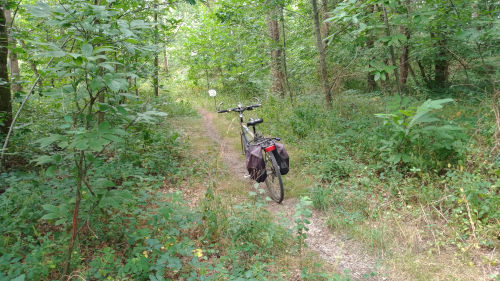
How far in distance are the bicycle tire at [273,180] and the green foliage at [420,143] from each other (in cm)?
179

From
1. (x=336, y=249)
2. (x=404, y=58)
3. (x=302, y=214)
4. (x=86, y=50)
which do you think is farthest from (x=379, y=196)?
(x=404, y=58)

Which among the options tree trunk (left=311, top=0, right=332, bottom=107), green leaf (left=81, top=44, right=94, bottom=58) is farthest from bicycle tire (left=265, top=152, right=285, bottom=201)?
tree trunk (left=311, top=0, right=332, bottom=107)

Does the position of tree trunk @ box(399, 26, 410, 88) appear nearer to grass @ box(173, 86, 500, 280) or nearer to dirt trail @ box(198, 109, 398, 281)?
grass @ box(173, 86, 500, 280)

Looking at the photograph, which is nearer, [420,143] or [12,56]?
[420,143]

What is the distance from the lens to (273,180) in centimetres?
473

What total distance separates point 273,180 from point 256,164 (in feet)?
1.90

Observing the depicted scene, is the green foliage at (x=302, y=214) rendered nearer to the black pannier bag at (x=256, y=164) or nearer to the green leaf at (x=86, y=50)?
the black pannier bag at (x=256, y=164)

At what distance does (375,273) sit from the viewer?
304 centimetres

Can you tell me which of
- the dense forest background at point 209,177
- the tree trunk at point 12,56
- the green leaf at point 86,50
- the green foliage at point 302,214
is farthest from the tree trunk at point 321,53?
the green leaf at point 86,50

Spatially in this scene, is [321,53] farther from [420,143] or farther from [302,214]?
[302,214]

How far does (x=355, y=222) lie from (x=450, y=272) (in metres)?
1.17

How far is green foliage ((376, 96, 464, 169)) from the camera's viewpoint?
459 cm

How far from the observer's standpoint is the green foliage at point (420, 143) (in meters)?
4.59

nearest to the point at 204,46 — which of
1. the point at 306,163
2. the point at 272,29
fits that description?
the point at 272,29
